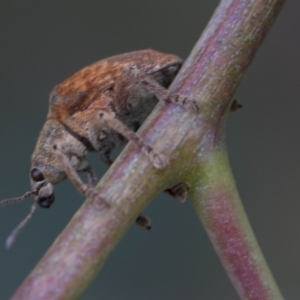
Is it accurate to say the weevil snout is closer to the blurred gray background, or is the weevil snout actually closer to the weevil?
the weevil

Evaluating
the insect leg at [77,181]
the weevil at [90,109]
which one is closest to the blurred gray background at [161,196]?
the weevil at [90,109]

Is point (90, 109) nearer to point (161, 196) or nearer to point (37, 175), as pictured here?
point (37, 175)

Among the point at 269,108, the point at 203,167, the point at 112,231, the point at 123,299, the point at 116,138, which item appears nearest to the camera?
the point at 112,231

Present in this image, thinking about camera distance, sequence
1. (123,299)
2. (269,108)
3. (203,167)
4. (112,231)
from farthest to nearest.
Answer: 1. (269,108)
2. (123,299)
3. (203,167)
4. (112,231)

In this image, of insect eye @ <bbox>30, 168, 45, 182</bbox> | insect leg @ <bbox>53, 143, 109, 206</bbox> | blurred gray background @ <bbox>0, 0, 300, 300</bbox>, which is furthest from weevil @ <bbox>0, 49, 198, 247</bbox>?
blurred gray background @ <bbox>0, 0, 300, 300</bbox>

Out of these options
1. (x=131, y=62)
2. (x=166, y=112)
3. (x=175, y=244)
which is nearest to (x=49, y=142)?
(x=131, y=62)

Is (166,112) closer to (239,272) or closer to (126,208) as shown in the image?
(126,208)

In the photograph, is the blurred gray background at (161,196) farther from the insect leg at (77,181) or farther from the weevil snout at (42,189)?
the insect leg at (77,181)

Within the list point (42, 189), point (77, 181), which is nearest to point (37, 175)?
point (42, 189)
